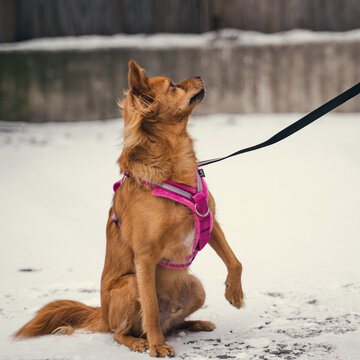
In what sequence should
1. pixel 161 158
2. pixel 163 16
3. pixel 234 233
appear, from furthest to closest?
pixel 163 16, pixel 234 233, pixel 161 158

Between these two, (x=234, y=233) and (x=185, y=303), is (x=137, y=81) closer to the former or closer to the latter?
(x=185, y=303)

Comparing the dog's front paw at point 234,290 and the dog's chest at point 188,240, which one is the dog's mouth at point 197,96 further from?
the dog's front paw at point 234,290

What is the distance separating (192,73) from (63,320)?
4.20 m

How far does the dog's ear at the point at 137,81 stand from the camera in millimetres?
2547

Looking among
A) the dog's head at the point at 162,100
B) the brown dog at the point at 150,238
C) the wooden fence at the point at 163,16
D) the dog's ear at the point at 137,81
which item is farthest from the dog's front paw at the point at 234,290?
the wooden fence at the point at 163,16

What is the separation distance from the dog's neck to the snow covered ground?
13.5 inches

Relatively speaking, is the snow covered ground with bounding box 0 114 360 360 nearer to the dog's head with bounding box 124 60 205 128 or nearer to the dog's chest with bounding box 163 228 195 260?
the dog's head with bounding box 124 60 205 128

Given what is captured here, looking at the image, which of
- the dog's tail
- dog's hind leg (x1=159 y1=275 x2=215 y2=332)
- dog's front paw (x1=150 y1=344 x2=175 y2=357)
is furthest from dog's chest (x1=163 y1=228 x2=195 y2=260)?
the dog's tail

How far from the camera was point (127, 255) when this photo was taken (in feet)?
8.84

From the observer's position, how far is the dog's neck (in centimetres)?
264

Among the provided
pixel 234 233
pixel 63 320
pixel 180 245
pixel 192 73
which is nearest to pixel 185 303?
pixel 180 245

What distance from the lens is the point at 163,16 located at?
22.5ft

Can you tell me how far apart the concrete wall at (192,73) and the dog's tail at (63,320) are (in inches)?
157

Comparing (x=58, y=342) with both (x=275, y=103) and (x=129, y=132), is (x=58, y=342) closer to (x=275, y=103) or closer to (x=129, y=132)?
(x=129, y=132)
